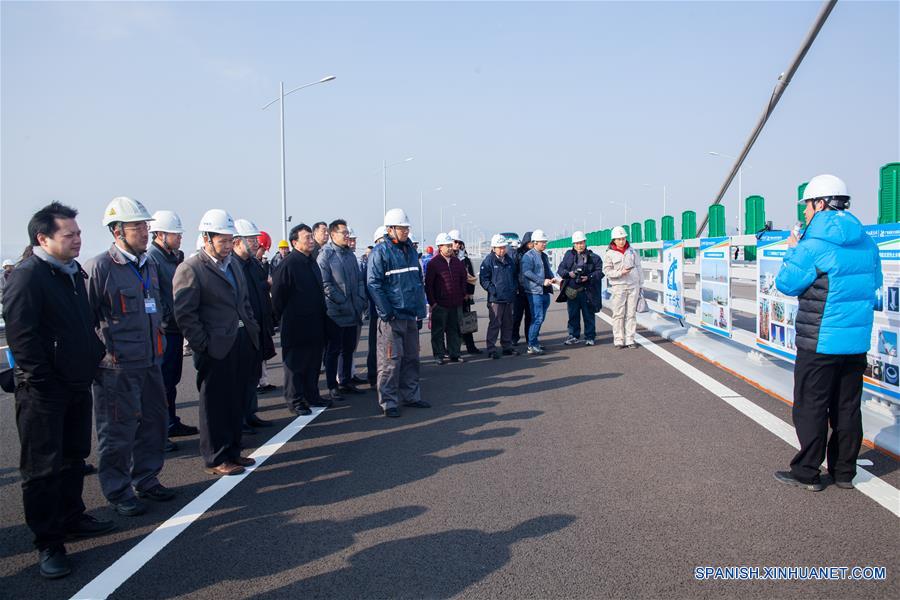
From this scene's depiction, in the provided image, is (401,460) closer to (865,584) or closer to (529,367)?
(865,584)

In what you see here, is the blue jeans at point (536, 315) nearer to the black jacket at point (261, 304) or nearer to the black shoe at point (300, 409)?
the black shoe at point (300, 409)

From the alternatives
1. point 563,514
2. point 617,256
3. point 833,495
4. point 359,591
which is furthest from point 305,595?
point 617,256

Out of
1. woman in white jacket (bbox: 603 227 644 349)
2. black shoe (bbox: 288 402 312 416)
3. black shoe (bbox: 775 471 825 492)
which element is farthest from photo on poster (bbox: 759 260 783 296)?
black shoe (bbox: 288 402 312 416)

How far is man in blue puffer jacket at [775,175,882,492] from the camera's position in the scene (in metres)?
4.60

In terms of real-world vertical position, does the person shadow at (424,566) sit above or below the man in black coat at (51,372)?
below

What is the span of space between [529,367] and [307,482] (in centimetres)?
551

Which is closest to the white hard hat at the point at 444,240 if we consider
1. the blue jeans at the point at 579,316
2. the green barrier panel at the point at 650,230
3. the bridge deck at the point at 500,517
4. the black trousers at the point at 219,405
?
the blue jeans at the point at 579,316

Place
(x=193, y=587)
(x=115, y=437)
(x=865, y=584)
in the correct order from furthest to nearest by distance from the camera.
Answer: (x=115, y=437) → (x=193, y=587) → (x=865, y=584)

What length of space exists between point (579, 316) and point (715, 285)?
9.13 feet

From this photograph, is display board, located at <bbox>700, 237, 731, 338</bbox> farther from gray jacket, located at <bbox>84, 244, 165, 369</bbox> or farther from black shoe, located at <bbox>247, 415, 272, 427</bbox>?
gray jacket, located at <bbox>84, 244, 165, 369</bbox>

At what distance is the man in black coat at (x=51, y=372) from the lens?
3.97 m

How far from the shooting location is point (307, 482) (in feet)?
17.3

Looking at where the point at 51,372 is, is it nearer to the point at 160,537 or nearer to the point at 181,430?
the point at 160,537

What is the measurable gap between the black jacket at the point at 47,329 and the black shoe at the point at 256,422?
9.36ft
